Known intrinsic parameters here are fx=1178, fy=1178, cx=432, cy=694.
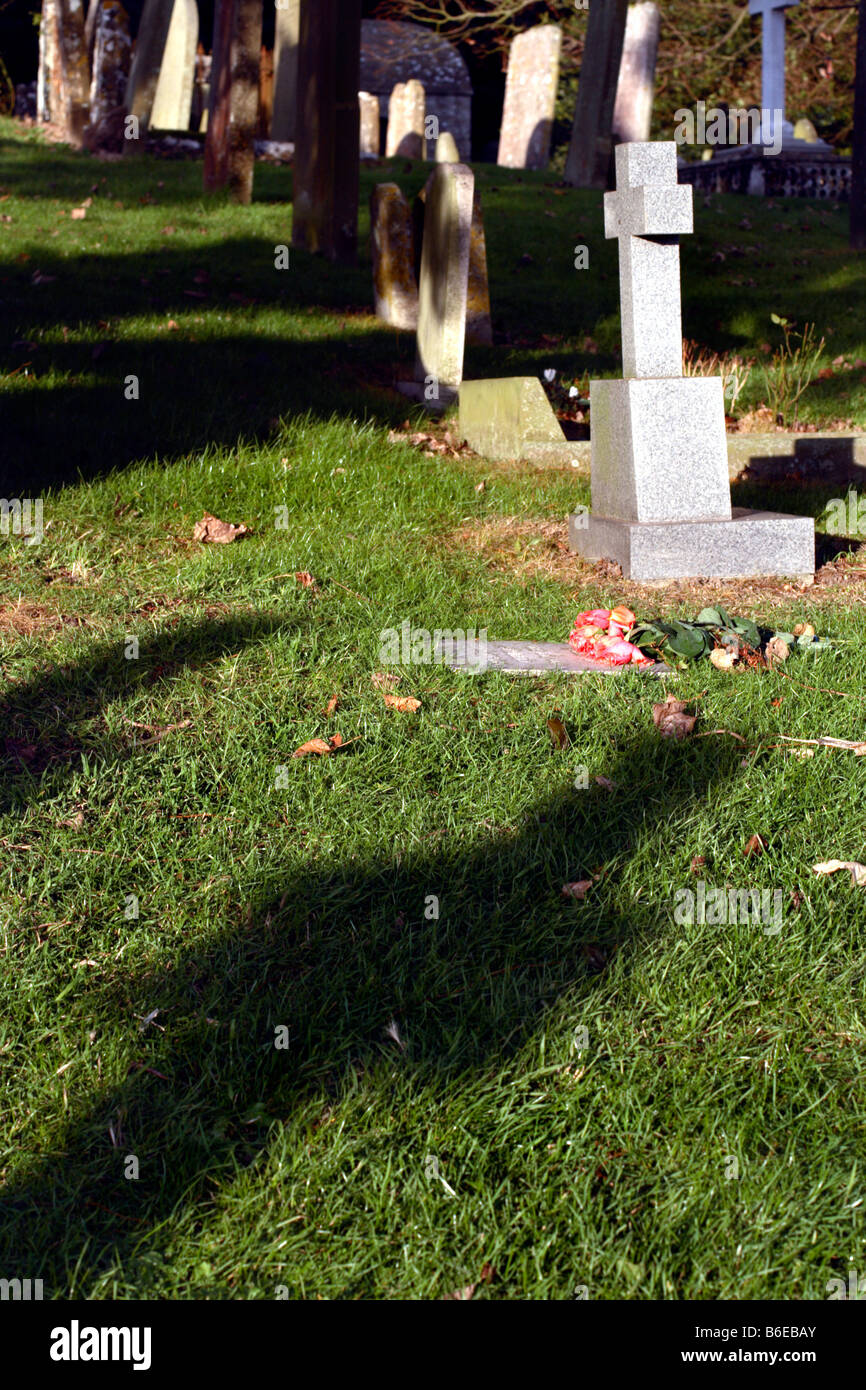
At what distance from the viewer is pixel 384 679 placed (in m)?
4.12

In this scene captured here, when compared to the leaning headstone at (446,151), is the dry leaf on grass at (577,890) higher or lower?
lower

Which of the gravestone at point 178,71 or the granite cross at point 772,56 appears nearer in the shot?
the gravestone at point 178,71

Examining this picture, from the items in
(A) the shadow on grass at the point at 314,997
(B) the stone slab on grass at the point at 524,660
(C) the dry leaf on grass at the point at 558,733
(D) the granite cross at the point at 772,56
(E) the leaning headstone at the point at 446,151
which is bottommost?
(A) the shadow on grass at the point at 314,997

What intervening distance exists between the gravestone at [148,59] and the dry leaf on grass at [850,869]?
15.6 m

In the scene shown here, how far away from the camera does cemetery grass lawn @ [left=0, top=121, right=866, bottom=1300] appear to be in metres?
2.16

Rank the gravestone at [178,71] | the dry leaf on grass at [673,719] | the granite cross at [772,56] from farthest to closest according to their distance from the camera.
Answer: the granite cross at [772,56]
the gravestone at [178,71]
the dry leaf on grass at [673,719]

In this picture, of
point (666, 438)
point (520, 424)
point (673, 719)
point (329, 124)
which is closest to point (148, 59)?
point (329, 124)

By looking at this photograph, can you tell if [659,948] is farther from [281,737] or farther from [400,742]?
[281,737]

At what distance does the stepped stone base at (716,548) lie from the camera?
5.44 metres

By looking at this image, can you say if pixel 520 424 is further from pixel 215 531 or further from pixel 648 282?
pixel 215 531

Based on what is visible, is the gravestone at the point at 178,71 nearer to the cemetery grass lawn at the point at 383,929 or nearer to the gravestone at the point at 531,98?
the gravestone at the point at 531,98

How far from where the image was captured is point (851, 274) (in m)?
11.6

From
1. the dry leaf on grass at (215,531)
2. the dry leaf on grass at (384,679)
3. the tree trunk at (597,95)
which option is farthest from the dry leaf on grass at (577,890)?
the tree trunk at (597,95)

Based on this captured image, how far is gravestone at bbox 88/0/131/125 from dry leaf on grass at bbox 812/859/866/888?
15.0m
